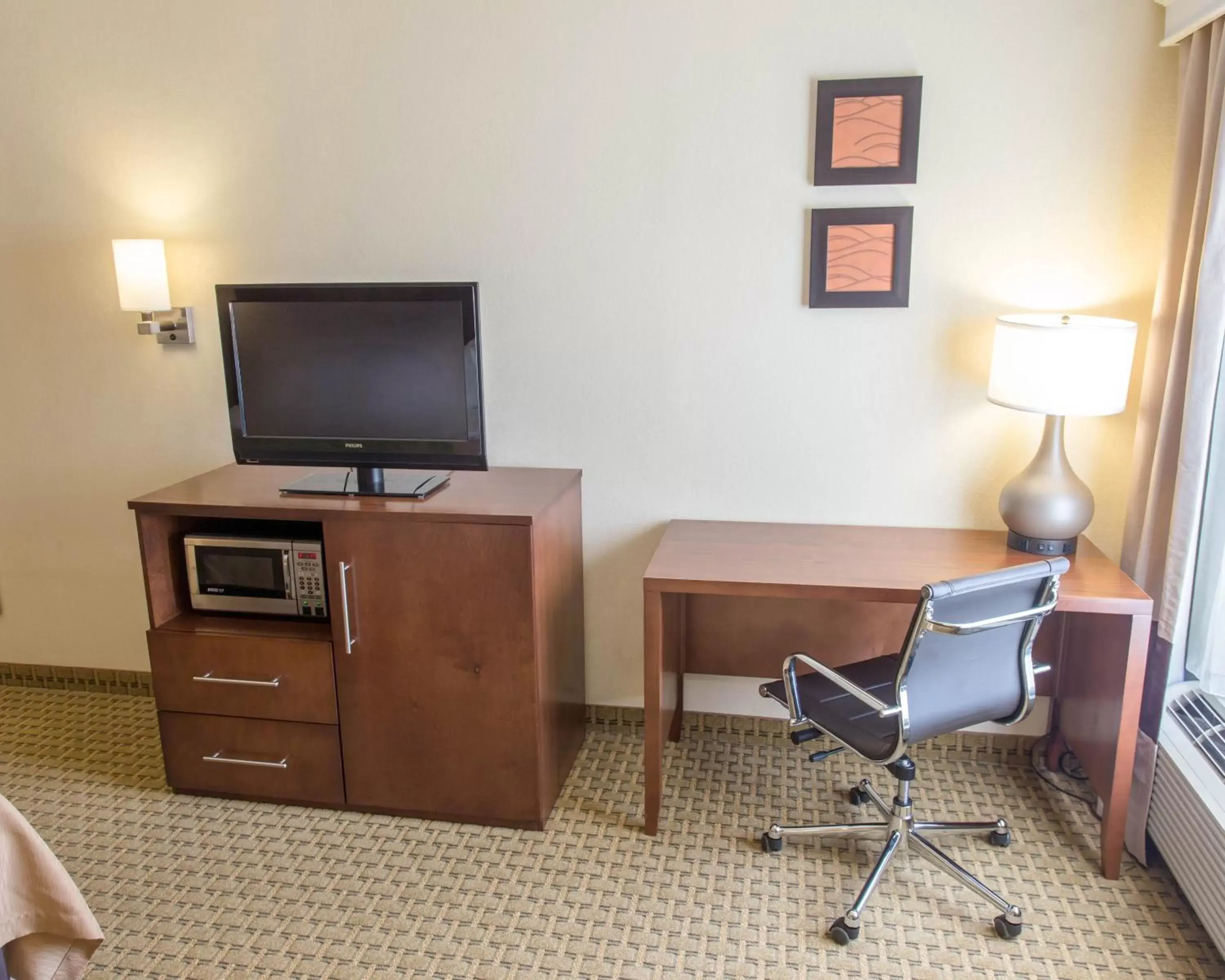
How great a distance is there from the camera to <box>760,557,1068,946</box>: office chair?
1.97 m

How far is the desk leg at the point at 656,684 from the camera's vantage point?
238 centimetres

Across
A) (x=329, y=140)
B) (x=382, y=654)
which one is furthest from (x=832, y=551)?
(x=329, y=140)

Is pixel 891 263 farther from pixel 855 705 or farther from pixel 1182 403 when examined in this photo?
pixel 855 705

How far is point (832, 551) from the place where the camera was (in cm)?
256

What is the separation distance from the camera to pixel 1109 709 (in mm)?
2367

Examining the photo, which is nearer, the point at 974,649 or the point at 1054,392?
the point at 974,649

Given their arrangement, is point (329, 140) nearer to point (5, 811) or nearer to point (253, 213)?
point (253, 213)

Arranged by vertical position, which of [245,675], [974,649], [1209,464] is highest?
[1209,464]

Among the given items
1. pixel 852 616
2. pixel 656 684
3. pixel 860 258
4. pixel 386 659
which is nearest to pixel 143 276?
pixel 386 659

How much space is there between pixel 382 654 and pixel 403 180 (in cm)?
138

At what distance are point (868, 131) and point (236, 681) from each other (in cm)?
226

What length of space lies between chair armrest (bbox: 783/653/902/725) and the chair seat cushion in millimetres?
19

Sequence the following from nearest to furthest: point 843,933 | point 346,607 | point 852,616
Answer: point 843,933 → point 346,607 → point 852,616

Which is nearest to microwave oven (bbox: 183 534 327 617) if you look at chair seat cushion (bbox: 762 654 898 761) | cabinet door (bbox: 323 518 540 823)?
cabinet door (bbox: 323 518 540 823)
